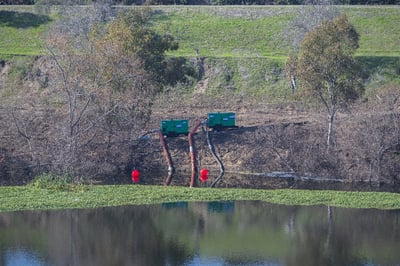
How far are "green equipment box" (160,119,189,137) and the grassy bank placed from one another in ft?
28.0

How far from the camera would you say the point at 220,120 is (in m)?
51.0

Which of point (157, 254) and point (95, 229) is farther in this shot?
point (95, 229)

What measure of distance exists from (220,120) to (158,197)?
12285 millimetres

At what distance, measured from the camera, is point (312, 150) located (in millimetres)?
47375

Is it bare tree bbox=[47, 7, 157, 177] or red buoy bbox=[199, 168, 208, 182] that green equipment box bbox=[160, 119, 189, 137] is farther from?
red buoy bbox=[199, 168, 208, 182]

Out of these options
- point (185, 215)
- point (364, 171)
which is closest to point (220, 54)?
point (364, 171)

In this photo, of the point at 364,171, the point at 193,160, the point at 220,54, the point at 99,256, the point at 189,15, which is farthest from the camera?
the point at 189,15

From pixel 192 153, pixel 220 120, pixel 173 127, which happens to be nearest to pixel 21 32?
pixel 173 127

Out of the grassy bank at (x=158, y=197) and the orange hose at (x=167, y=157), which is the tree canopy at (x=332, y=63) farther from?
the orange hose at (x=167, y=157)

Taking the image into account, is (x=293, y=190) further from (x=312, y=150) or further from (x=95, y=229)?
(x=95, y=229)

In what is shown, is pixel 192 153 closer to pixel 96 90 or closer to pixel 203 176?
pixel 203 176

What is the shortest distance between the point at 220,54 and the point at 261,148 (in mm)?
20693

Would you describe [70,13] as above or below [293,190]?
above

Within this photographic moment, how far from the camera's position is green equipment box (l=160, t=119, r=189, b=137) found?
5009 cm
